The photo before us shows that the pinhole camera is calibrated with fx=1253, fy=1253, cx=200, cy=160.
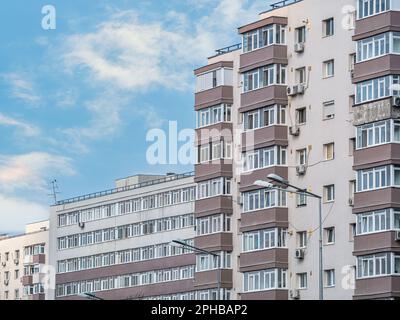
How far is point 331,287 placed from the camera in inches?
2813

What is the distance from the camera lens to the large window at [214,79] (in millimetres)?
83812

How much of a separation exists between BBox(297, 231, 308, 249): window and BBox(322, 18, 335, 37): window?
11885 mm

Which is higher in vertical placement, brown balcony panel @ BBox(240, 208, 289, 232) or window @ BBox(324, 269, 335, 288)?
brown balcony panel @ BBox(240, 208, 289, 232)

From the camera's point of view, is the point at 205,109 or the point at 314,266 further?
the point at 205,109

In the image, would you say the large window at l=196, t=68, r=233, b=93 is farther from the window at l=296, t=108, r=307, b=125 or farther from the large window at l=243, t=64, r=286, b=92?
the window at l=296, t=108, r=307, b=125

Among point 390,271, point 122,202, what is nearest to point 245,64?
point 390,271

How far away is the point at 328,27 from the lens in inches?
2913

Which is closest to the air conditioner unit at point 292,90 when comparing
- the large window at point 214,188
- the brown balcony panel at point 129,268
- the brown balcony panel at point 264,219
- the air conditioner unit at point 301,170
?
the air conditioner unit at point 301,170

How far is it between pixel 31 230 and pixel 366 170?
9045 cm

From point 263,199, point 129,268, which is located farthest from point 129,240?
point 263,199

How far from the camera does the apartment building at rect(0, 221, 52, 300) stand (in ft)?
460

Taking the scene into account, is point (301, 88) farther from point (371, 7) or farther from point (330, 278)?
point (330, 278)

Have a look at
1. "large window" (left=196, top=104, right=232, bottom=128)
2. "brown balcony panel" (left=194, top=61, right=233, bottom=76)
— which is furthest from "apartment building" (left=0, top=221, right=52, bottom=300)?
"brown balcony panel" (left=194, top=61, right=233, bottom=76)
